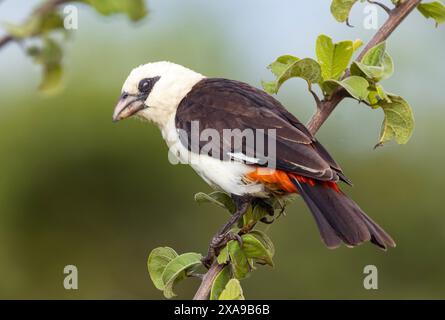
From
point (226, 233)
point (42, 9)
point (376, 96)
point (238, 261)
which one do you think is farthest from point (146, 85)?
point (42, 9)

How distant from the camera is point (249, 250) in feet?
9.20

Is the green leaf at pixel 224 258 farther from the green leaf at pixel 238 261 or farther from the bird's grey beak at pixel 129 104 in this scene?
the bird's grey beak at pixel 129 104

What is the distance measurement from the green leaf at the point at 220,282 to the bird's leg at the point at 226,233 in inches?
7.9

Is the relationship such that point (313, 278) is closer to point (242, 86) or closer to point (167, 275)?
point (242, 86)

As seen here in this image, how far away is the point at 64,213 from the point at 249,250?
11.8ft

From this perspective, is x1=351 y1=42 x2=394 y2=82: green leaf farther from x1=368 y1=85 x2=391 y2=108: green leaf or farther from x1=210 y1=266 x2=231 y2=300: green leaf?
x1=210 y1=266 x2=231 y2=300: green leaf

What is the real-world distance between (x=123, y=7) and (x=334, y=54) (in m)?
1.96

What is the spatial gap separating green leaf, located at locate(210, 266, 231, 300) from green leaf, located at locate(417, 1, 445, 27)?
138cm

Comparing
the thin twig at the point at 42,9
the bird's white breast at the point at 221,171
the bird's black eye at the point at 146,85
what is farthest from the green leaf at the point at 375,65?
the thin twig at the point at 42,9

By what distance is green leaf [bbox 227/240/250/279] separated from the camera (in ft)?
9.05

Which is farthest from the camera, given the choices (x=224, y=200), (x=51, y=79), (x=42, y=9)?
(x=224, y=200)

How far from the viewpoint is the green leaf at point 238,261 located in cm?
276

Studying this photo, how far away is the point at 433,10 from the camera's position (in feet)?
10.1

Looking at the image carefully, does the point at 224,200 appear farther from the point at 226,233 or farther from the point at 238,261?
the point at 238,261
